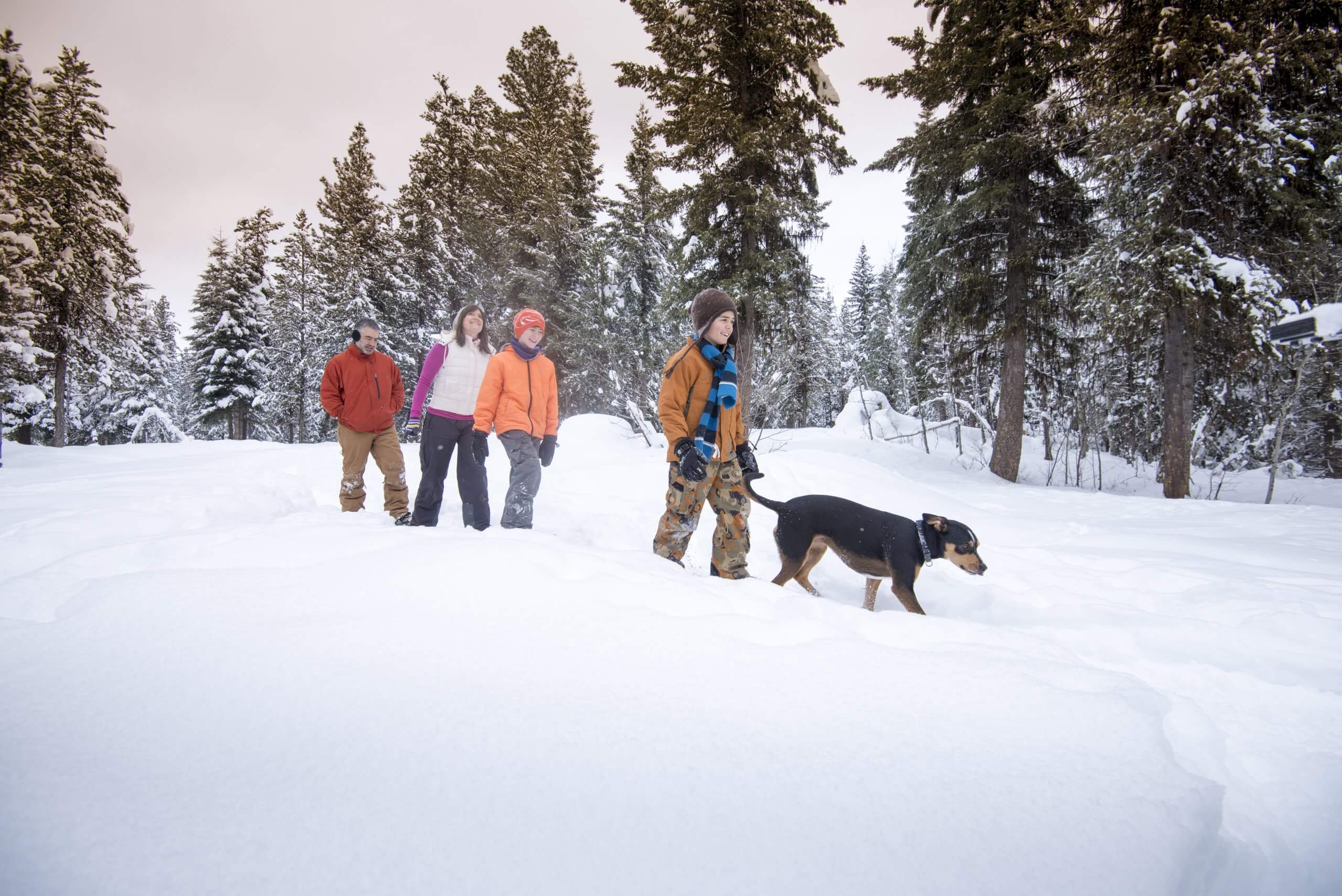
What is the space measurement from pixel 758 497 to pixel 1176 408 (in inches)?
383

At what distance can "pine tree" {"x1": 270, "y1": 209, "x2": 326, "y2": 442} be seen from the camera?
22906 millimetres

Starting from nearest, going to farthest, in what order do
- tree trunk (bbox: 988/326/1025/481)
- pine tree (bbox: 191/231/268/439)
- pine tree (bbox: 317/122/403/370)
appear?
tree trunk (bbox: 988/326/1025/481) → pine tree (bbox: 317/122/403/370) → pine tree (bbox: 191/231/268/439)

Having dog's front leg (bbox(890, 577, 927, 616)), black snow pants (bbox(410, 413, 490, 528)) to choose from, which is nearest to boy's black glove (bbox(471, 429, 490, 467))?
black snow pants (bbox(410, 413, 490, 528))

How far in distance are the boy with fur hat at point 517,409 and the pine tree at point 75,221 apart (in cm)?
1974

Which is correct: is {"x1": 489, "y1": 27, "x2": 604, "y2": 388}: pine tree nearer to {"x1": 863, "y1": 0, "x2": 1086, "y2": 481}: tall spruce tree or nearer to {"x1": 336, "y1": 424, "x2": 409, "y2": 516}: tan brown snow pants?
{"x1": 863, "y1": 0, "x2": 1086, "y2": 481}: tall spruce tree

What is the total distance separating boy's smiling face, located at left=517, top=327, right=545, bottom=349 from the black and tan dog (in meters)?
2.04

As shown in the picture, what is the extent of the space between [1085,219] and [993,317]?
255 centimetres

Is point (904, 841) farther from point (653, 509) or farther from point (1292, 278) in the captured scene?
point (1292, 278)

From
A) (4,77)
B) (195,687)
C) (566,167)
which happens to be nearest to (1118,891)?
(195,687)

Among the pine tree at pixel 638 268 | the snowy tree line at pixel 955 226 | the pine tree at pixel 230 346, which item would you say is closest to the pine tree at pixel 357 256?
the snowy tree line at pixel 955 226

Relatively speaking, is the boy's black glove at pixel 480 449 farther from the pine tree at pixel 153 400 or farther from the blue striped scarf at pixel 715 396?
the pine tree at pixel 153 400

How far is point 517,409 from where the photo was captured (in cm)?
407

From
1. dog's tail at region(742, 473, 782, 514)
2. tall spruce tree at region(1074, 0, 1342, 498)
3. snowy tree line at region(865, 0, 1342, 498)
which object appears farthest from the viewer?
snowy tree line at region(865, 0, 1342, 498)

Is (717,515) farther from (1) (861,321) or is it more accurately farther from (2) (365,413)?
(1) (861,321)
